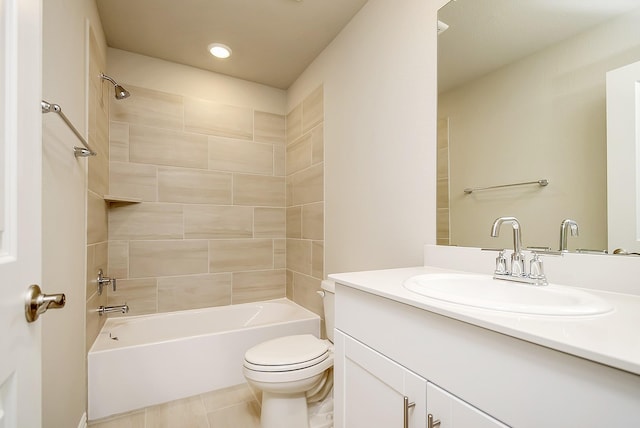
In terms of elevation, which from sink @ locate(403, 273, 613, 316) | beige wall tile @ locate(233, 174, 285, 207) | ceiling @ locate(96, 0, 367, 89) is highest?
ceiling @ locate(96, 0, 367, 89)

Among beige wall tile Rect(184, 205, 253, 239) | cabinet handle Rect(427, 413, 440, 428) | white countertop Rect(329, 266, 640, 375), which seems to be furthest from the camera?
beige wall tile Rect(184, 205, 253, 239)

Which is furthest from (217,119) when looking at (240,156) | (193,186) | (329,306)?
(329,306)

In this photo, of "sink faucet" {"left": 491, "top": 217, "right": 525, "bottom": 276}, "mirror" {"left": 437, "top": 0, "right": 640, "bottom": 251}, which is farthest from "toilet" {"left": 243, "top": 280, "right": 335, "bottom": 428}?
"sink faucet" {"left": 491, "top": 217, "right": 525, "bottom": 276}

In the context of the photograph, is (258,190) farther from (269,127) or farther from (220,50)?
(220,50)

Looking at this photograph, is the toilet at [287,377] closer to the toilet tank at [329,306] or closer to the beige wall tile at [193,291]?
the toilet tank at [329,306]

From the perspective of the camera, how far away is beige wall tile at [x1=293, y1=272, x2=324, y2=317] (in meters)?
2.32

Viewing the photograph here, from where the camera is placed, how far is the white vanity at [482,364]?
45 centimetres

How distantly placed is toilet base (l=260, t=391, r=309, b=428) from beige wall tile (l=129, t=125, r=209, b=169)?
188 cm

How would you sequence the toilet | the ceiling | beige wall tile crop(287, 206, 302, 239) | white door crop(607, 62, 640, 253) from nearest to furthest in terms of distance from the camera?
1. white door crop(607, 62, 640, 253)
2. the toilet
3. the ceiling
4. beige wall tile crop(287, 206, 302, 239)

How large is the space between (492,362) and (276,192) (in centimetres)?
242

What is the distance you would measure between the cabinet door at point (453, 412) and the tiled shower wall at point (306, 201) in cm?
157

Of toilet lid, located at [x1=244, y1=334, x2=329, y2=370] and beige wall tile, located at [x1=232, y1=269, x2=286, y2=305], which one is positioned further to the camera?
beige wall tile, located at [x1=232, y1=269, x2=286, y2=305]

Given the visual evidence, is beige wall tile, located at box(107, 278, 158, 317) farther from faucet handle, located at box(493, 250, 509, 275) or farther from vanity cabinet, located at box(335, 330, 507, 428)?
faucet handle, located at box(493, 250, 509, 275)

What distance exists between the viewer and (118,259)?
222 centimetres
